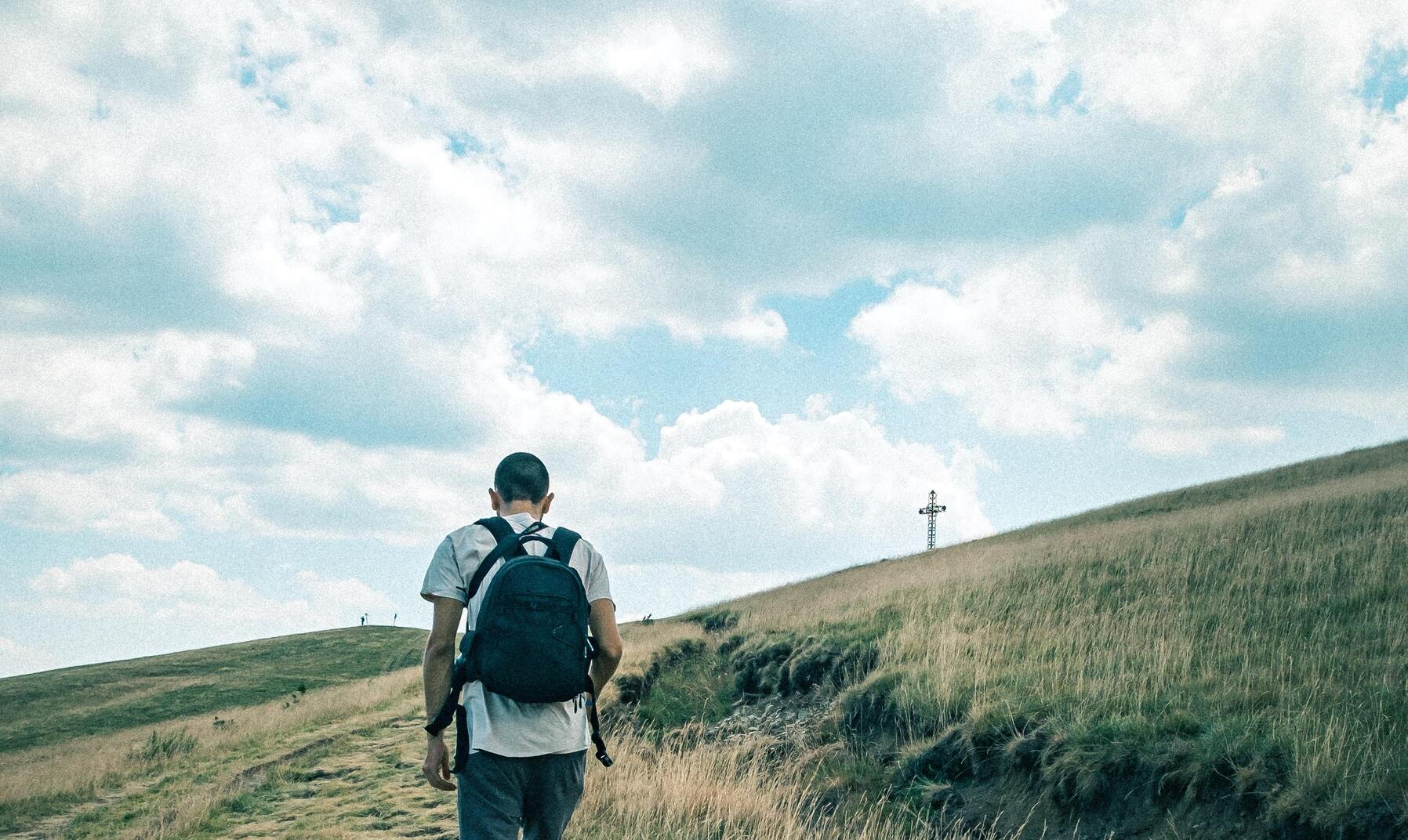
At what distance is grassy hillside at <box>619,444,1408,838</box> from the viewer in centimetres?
737

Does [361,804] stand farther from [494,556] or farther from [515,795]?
[494,556]

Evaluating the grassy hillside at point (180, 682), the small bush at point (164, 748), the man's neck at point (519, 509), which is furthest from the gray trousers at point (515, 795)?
the grassy hillside at point (180, 682)

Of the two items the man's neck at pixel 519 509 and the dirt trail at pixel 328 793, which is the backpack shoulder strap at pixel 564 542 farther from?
the dirt trail at pixel 328 793

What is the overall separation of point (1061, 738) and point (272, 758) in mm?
11915

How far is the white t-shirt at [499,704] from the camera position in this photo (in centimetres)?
359

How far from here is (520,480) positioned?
401 centimetres

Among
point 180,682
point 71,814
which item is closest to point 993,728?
point 71,814

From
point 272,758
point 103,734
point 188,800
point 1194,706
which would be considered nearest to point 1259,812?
point 1194,706

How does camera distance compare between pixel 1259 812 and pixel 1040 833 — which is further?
pixel 1040 833

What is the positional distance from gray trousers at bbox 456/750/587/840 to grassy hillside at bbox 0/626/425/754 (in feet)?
127

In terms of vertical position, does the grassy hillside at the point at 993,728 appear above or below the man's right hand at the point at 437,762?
below

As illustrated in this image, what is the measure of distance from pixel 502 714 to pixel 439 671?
1.15 feet

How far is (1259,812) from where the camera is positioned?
702 centimetres

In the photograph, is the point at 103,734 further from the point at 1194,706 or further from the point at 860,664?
the point at 1194,706
